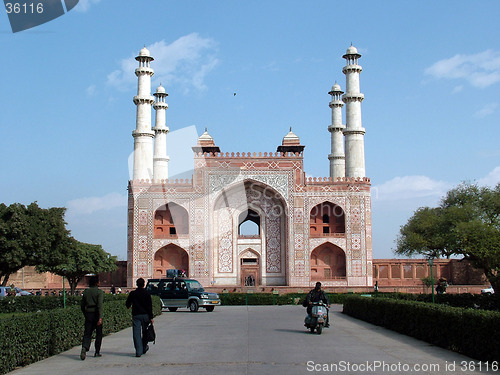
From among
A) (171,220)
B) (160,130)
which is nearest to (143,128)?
(160,130)

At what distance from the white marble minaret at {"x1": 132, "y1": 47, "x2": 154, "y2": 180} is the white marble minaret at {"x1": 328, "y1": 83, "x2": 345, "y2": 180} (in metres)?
14.0

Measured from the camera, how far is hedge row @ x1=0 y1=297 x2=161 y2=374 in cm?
863

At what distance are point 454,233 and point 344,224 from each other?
266 inches

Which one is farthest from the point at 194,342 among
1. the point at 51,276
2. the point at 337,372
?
the point at 51,276

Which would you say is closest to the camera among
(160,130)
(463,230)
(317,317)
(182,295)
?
(317,317)

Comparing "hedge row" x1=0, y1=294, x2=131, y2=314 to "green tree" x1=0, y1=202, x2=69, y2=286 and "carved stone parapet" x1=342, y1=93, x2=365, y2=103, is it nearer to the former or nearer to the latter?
"green tree" x1=0, y1=202, x2=69, y2=286

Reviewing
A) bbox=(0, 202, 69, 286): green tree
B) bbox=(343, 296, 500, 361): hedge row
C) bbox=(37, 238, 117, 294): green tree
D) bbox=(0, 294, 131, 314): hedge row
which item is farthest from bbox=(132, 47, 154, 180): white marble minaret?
bbox=(343, 296, 500, 361): hedge row

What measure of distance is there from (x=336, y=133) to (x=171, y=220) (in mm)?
14837

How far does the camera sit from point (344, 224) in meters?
40.0

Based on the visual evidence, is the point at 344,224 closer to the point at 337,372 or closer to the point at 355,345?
the point at 355,345

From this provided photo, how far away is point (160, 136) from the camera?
152 ft

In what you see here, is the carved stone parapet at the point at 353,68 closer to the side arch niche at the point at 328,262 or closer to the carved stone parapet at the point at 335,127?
the carved stone parapet at the point at 335,127

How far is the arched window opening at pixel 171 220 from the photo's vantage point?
40.2 meters

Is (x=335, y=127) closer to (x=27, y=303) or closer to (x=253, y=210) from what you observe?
(x=253, y=210)
